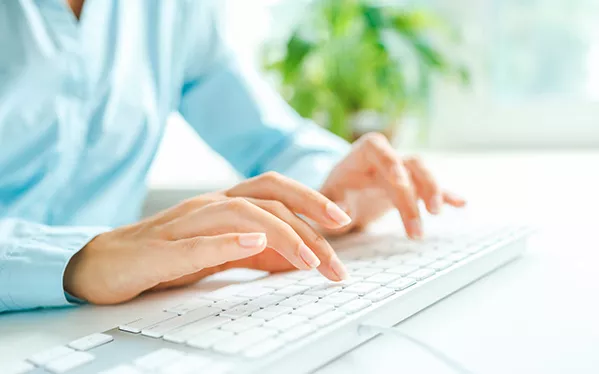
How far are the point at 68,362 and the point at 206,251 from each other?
0.45 feet

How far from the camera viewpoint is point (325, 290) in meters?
0.44

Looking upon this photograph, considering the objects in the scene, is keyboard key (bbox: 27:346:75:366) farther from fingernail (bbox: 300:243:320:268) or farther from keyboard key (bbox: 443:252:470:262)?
keyboard key (bbox: 443:252:470:262)

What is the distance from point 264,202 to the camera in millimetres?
531

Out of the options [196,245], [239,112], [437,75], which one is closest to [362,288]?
[196,245]

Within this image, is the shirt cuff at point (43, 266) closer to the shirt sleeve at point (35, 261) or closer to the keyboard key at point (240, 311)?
the shirt sleeve at point (35, 261)

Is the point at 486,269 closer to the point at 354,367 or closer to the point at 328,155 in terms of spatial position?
the point at 354,367

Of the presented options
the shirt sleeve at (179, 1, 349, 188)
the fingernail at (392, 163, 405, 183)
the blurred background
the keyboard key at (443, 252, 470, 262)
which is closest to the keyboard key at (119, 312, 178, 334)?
the keyboard key at (443, 252, 470, 262)

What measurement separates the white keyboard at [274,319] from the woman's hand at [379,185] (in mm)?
127

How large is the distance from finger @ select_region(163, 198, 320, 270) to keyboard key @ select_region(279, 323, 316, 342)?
11 centimetres

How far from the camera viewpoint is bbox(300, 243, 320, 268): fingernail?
0.46 m

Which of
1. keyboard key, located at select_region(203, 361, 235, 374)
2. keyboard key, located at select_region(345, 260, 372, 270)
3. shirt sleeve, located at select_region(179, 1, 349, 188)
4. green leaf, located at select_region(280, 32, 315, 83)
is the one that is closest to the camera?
keyboard key, located at select_region(203, 361, 235, 374)

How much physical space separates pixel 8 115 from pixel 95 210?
0.17 m

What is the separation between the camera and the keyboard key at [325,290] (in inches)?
17.0

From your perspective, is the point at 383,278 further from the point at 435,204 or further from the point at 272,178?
the point at 435,204
